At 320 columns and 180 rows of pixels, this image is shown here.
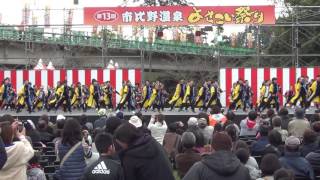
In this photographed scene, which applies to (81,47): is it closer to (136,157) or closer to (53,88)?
(53,88)

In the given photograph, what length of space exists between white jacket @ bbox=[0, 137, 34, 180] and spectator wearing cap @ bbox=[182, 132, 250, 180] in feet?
6.19

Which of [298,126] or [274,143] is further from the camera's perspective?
[298,126]

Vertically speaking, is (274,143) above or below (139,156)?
below

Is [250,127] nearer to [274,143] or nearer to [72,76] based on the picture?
[274,143]

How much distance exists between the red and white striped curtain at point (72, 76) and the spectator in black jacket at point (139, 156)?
2060 cm

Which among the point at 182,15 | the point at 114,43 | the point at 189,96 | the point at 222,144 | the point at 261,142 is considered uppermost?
the point at 182,15

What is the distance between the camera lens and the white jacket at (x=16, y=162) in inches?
219

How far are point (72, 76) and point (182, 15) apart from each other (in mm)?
5559

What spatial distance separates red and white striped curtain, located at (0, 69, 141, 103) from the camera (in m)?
25.4

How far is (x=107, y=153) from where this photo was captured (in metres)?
4.97

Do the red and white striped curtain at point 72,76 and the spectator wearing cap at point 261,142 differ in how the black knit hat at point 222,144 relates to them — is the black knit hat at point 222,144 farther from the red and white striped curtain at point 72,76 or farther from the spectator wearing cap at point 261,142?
the red and white striped curtain at point 72,76

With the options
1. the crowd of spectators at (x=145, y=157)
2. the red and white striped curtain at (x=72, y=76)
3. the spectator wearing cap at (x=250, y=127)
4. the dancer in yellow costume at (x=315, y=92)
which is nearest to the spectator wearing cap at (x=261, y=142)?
the crowd of spectators at (x=145, y=157)

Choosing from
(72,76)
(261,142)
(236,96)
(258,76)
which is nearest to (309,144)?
(261,142)

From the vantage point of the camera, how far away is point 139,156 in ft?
15.1
